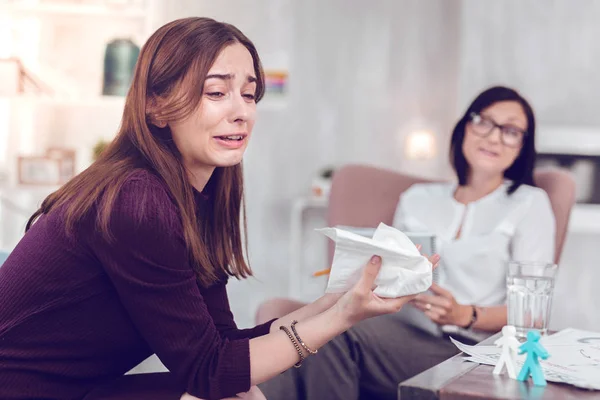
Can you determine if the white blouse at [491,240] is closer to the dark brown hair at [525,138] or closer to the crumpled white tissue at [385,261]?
the dark brown hair at [525,138]

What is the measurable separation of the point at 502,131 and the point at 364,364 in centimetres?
80

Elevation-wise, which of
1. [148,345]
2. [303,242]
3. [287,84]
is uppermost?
[287,84]

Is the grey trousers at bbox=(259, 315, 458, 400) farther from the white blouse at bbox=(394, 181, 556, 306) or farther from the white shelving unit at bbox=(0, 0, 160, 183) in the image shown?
the white shelving unit at bbox=(0, 0, 160, 183)

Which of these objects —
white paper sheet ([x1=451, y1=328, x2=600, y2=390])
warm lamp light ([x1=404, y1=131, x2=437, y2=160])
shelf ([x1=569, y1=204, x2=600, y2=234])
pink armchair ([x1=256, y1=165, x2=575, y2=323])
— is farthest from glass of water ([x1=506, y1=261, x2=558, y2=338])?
warm lamp light ([x1=404, y1=131, x2=437, y2=160])

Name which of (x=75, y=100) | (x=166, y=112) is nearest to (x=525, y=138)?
(x=166, y=112)

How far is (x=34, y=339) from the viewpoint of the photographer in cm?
121

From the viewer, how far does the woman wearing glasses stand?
6.12ft

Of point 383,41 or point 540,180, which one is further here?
point 383,41

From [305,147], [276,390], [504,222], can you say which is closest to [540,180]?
[504,222]

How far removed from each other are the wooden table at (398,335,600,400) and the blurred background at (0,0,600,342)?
2811mm

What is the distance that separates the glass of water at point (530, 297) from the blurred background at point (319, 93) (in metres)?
2.44

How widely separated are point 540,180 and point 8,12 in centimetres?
278

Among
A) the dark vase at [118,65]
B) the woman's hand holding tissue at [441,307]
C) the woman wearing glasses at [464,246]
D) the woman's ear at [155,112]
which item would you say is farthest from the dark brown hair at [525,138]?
the dark vase at [118,65]

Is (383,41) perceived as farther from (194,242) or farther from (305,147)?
(194,242)
